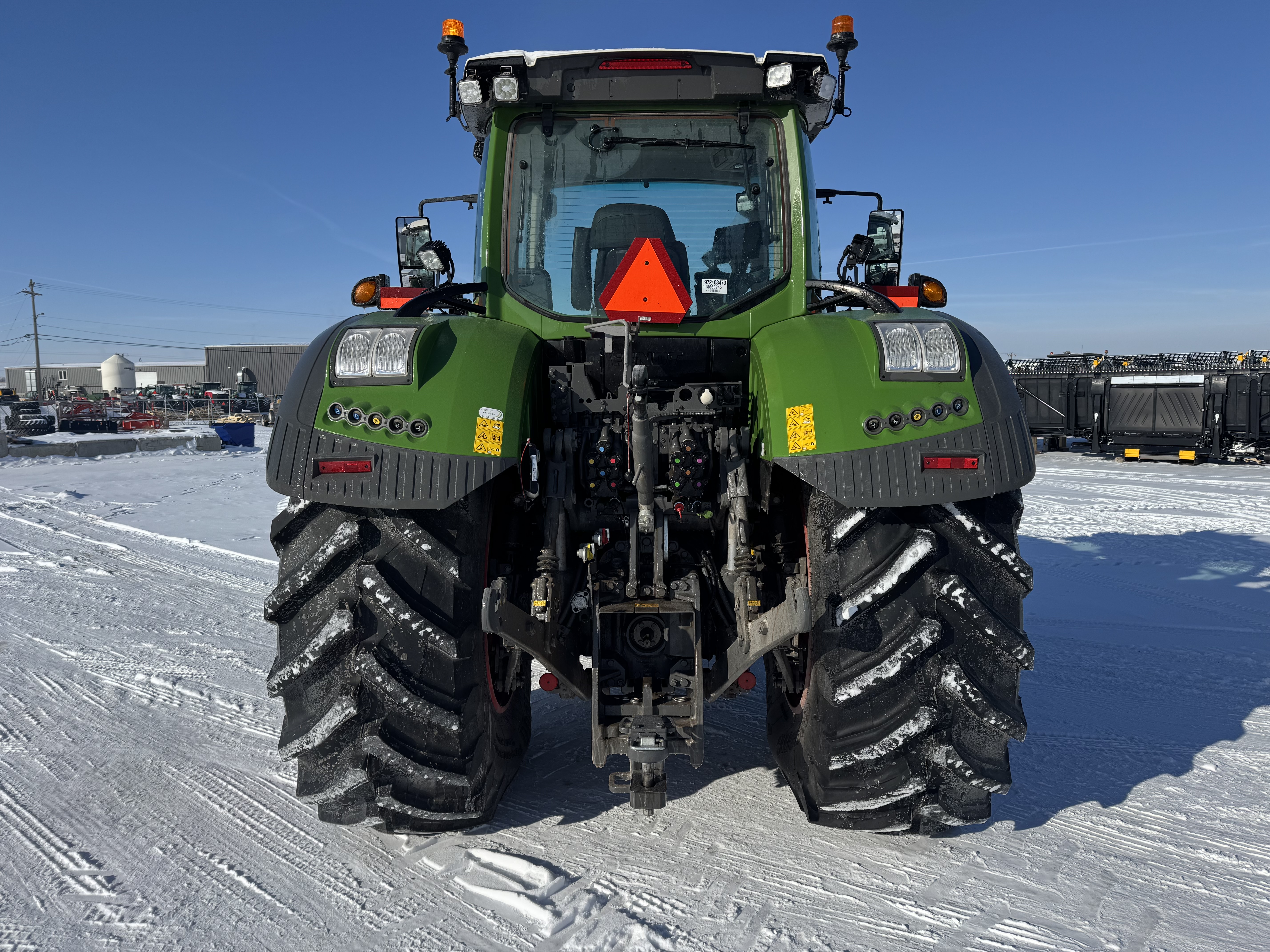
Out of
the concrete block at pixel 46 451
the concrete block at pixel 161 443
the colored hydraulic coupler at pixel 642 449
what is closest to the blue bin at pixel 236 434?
the concrete block at pixel 161 443

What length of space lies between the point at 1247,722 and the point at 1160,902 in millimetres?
1911

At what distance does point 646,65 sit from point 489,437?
5.33 ft

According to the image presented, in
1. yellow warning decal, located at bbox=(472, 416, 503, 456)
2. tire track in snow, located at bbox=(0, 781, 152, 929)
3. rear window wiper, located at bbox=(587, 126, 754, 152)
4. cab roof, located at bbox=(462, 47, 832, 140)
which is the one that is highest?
cab roof, located at bbox=(462, 47, 832, 140)

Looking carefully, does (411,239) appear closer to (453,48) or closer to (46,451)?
(453,48)

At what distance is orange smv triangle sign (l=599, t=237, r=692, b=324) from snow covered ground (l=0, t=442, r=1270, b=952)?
169 cm

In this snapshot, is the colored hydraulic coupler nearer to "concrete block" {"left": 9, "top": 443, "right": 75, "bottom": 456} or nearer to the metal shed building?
"concrete block" {"left": 9, "top": 443, "right": 75, "bottom": 456}

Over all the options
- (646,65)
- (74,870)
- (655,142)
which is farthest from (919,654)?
(74,870)

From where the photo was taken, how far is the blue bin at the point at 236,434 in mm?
22453

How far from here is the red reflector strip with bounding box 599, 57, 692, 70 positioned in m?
3.10

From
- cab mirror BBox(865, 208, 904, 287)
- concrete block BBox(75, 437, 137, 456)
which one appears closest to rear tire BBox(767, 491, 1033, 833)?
cab mirror BBox(865, 208, 904, 287)

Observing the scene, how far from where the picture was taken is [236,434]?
22.6 metres

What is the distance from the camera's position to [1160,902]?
2.38 meters

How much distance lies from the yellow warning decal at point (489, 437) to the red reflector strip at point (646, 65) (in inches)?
59.7

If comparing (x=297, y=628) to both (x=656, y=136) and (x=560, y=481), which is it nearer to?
(x=560, y=481)
